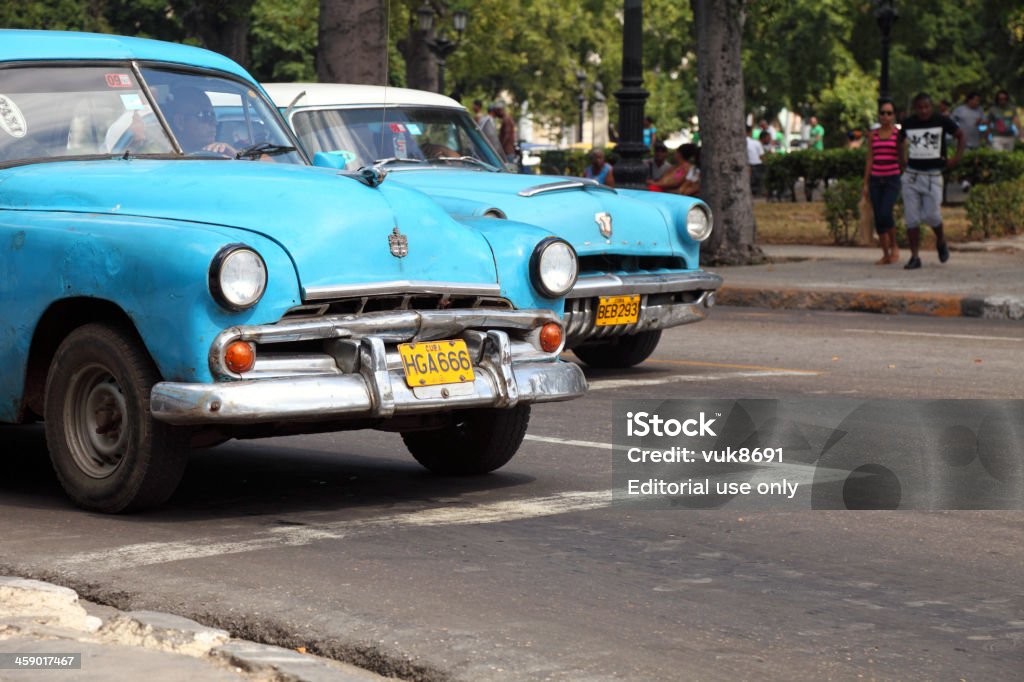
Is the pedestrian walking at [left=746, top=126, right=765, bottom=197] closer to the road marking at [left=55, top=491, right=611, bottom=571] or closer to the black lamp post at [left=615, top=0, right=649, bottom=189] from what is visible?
the black lamp post at [left=615, top=0, right=649, bottom=189]

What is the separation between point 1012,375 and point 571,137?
362 ft

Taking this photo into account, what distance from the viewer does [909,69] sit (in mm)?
53062

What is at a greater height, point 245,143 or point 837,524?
point 245,143

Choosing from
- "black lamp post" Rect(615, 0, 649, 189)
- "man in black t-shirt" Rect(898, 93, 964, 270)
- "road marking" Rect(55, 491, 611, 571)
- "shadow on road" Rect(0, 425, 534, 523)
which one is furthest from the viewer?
"black lamp post" Rect(615, 0, 649, 189)

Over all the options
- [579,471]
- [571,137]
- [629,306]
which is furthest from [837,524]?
[571,137]

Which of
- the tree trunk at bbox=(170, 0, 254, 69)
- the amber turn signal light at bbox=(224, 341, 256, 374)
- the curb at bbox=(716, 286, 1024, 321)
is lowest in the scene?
the curb at bbox=(716, 286, 1024, 321)

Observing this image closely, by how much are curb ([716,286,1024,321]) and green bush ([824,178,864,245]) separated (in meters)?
6.07

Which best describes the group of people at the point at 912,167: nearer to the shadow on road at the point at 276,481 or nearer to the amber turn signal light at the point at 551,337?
the shadow on road at the point at 276,481

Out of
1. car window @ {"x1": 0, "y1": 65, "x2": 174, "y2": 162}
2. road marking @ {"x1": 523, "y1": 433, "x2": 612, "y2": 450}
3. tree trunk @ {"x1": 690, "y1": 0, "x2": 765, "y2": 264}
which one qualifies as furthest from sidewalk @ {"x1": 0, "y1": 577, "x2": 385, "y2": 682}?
tree trunk @ {"x1": 690, "y1": 0, "x2": 765, "y2": 264}

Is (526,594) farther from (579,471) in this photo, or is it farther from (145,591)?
(579,471)

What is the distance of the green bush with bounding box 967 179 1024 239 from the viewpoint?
23750 millimetres

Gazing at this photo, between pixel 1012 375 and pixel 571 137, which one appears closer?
pixel 1012 375

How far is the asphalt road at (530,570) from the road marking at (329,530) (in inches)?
0.6

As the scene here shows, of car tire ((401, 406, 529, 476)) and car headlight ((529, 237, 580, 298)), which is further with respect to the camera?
car tire ((401, 406, 529, 476))
